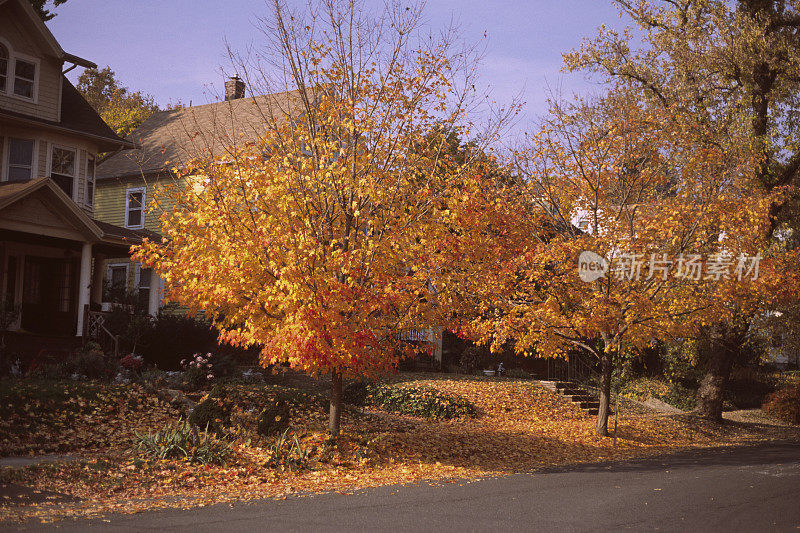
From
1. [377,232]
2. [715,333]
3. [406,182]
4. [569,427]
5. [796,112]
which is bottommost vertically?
[569,427]

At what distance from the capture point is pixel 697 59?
2211 cm

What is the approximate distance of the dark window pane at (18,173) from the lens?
898 inches

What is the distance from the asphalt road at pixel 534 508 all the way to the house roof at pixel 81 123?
18.1m

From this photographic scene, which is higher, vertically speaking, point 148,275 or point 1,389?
point 148,275

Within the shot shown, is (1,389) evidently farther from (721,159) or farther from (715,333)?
(715,333)

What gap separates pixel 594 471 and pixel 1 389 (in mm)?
11376

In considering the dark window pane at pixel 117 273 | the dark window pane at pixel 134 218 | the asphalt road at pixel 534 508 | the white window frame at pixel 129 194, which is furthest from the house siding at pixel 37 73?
the asphalt road at pixel 534 508

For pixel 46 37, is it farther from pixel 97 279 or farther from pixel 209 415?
pixel 209 415

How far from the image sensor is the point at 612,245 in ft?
55.6

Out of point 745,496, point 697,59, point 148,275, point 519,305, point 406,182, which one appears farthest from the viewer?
point 148,275

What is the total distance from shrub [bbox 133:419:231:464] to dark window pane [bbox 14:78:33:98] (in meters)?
16.1

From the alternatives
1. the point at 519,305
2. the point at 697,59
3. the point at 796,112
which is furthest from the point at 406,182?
the point at 796,112

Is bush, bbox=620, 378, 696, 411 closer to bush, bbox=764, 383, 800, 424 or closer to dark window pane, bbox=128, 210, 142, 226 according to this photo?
bush, bbox=764, 383, 800, 424

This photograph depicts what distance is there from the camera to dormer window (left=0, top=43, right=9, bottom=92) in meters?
22.6
